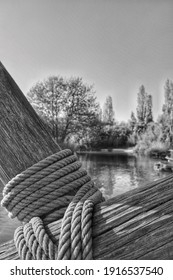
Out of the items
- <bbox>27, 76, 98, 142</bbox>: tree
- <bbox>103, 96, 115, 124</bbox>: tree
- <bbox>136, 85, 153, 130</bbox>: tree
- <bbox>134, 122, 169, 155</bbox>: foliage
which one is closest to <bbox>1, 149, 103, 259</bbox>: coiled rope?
<bbox>27, 76, 98, 142</bbox>: tree

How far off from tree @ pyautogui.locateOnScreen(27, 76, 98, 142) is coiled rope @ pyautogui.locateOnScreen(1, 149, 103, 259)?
33.8 feet

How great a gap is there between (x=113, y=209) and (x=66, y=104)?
1189cm

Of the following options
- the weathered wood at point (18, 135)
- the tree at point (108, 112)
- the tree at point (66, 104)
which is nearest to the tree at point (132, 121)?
the tree at point (108, 112)

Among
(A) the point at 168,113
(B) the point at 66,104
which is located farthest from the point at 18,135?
(A) the point at 168,113

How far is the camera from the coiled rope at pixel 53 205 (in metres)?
0.36

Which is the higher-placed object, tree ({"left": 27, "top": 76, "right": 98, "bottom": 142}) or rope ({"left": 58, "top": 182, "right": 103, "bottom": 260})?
tree ({"left": 27, "top": 76, "right": 98, "bottom": 142})

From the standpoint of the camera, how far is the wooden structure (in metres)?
0.36

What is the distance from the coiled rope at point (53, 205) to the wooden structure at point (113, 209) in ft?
0.05

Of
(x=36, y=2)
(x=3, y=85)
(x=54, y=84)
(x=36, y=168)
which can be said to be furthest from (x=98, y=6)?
(x=54, y=84)

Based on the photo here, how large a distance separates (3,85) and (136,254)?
35 centimetres

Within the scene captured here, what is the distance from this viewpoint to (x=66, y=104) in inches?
477

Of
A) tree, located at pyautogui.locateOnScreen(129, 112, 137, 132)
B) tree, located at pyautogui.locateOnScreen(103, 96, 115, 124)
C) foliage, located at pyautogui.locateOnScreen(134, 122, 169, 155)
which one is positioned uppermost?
tree, located at pyautogui.locateOnScreen(103, 96, 115, 124)

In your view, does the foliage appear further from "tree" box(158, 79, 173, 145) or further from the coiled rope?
the coiled rope
